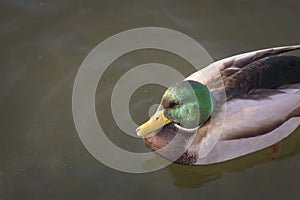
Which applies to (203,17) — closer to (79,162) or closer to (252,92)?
(252,92)

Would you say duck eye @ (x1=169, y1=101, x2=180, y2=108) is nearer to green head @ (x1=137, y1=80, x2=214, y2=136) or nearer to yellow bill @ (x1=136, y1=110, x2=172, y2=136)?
green head @ (x1=137, y1=80, x2=214, y2=136)

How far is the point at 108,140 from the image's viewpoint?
178 inches

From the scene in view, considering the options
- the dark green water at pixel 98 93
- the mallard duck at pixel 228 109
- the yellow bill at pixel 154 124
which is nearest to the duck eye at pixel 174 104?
the mallard duck at pixel 228 109

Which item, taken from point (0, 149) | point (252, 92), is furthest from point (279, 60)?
point (0, 149)

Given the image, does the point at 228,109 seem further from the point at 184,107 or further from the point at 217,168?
the point at 217,168

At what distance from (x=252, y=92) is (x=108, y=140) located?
129 cm

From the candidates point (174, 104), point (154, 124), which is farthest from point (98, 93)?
point (174, 104)

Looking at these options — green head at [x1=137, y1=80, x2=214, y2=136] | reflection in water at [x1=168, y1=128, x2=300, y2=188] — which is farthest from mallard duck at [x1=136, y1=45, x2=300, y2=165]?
reflection in water at [x1=168, y1=128, x2=300, y2=188]

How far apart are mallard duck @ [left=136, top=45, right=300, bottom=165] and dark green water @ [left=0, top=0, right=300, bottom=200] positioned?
28cm

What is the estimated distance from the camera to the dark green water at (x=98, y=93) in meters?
4.29

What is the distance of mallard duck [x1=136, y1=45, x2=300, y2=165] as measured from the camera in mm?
3941

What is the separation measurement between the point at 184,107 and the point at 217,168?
2.63 feet

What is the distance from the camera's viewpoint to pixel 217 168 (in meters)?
4.46

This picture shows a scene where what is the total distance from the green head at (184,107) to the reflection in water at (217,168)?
0.55 metres
